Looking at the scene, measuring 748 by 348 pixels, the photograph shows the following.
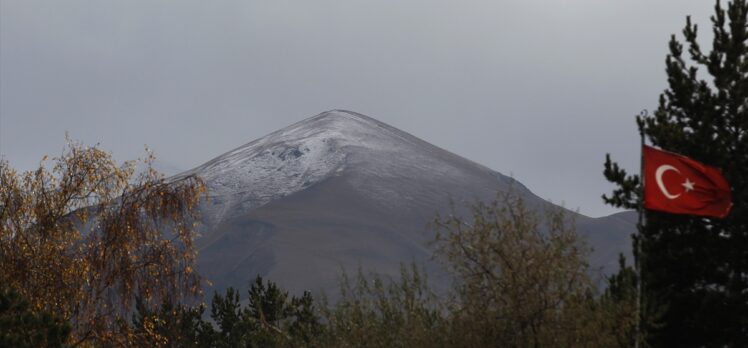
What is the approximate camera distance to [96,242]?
28.7m

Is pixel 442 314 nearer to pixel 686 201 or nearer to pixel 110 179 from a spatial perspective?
pixel 686 201

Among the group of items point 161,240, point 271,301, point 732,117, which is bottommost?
point 271,301

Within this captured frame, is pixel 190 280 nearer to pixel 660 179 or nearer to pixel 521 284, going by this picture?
pixel 521 284

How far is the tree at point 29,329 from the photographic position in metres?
23.6

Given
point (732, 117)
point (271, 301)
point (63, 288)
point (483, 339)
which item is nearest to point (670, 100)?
point (732, 117)

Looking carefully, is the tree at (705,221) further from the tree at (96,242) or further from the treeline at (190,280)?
the tree at (96,242)

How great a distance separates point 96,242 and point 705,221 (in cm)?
1655

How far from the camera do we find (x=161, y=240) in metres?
29.1

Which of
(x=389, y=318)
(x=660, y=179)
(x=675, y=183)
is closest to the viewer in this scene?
(x=660, y=179)

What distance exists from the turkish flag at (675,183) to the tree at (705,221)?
8.26m

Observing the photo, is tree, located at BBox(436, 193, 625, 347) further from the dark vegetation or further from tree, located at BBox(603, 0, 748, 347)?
tree, located at BBox(603, 0, 748, 347)

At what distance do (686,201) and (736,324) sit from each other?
11.3m

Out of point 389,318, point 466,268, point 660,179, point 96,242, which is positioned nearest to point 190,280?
point 96,242

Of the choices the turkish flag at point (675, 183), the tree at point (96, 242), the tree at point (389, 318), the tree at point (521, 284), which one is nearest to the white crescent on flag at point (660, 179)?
the turkish flag at point (675, 183)
